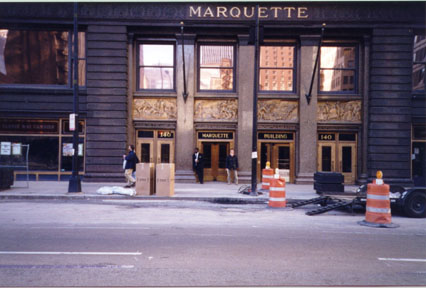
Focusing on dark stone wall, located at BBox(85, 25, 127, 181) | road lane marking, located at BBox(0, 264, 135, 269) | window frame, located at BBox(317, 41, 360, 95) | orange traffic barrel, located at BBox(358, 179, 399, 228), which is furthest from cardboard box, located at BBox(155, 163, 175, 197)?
window frame, located at BBox(317, 41, 360, 95)

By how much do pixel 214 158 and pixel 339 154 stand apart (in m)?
6.61

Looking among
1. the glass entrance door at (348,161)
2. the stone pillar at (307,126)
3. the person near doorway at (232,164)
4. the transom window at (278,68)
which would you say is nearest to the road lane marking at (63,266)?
the person near doorway at (232,164)

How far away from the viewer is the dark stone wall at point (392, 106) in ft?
61.5

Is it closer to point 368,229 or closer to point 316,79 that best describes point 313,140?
point 316,79

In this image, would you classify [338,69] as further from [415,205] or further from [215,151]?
[415,205]

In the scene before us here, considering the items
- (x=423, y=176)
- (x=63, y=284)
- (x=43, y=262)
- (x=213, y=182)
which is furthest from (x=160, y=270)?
(x=423, y=176)

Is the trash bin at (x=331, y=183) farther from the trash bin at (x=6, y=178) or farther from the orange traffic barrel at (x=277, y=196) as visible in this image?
the trash bin at (x=6, y=178)

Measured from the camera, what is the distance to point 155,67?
19.9 m

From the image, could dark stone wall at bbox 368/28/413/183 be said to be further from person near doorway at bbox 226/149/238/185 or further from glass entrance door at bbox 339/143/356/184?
person near doorway at bbox 226/149/238/185

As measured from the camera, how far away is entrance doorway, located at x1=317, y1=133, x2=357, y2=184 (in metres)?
19.8

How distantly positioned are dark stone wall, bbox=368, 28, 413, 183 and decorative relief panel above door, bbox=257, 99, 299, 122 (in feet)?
13.3

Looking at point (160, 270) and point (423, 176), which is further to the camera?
point (423, 176)

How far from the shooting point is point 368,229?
9062 mm

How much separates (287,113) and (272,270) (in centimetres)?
1467
